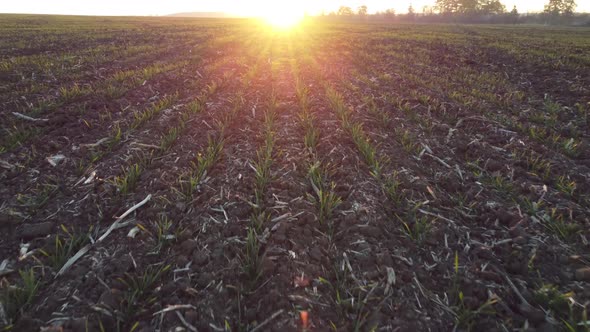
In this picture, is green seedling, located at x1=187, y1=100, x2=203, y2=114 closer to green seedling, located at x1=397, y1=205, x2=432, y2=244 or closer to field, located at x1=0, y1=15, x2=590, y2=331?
field, located at x1=0, y1=15, x2=590, y2=331

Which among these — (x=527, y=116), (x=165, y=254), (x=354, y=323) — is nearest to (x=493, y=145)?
(x=527, y=116)

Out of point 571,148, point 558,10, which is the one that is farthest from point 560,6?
point 571,148

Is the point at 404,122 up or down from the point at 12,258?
up

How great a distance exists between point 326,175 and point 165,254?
2.07m

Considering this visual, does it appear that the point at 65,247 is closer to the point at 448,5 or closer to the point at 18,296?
the point at 18,296

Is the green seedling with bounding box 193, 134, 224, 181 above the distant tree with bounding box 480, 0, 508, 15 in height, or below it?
below

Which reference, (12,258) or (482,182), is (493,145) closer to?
(482,182)

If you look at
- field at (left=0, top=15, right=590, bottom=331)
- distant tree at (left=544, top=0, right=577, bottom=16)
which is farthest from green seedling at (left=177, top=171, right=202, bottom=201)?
distant tree at (left=544, top=0, right=577, bottom=16)

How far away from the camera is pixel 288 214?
10.1 ft

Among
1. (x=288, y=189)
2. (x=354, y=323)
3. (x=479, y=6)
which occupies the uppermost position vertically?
(x=479, y=6)

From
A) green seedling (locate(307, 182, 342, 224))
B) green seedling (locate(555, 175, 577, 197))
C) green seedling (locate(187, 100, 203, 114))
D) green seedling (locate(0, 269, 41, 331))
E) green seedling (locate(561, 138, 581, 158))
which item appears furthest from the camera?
green seedling (locate(187, 100, 203, 114))

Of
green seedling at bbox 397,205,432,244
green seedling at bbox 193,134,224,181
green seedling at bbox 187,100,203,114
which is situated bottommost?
green seedling at bbox 397,205,432,244

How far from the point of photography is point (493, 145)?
484 cm

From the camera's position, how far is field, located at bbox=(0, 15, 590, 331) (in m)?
2.14
